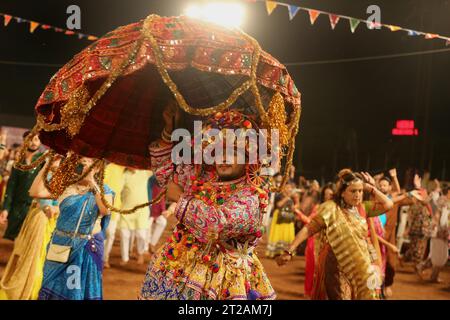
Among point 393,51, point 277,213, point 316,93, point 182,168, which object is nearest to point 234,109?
point 182,168

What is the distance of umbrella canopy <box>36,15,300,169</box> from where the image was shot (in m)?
2.51

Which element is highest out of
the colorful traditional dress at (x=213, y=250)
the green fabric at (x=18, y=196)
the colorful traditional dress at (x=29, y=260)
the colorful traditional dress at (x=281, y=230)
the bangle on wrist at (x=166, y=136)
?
the bangle on wrist at (x=166, y=136)

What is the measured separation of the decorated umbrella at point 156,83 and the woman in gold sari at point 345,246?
2243 millimetres

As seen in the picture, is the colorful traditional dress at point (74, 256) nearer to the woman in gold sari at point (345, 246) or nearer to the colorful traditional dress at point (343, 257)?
the woman in gold sari at point (345, 246)

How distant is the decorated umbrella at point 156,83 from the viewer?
2.52 meters

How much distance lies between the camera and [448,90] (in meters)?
14.4

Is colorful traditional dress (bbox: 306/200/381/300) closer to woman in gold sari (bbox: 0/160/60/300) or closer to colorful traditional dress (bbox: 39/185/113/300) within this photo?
colorful traditional dress (bbox: 39/185/113/300)

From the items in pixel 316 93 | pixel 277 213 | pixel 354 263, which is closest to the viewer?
pixel 354 263

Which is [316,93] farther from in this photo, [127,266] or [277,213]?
[127,266]

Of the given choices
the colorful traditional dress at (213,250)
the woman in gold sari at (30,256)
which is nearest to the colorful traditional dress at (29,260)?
the woman in gold sari at (30,256)

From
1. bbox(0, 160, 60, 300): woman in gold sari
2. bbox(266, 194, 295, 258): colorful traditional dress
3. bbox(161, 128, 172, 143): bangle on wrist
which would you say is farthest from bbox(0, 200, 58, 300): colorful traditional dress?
bbox(266, 194, 295, 258): colorful traditional dress

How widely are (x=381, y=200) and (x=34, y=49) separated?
13.2 metres

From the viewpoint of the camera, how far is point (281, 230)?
11.7 metres

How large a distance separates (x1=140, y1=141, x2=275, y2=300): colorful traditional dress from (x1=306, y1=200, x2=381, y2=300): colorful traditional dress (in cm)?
243
